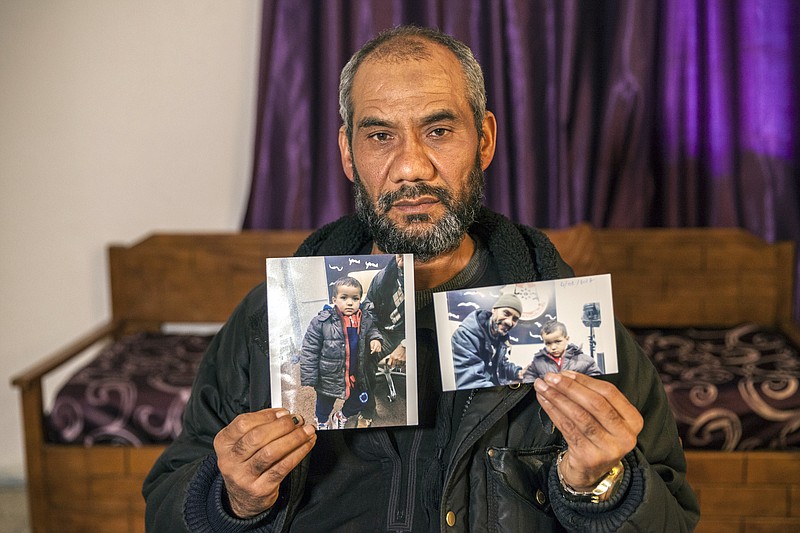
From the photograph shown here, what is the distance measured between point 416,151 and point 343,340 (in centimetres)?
33

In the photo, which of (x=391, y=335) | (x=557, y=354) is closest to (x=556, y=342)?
(x=557, y=354)

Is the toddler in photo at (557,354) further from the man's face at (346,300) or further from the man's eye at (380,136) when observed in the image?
the man's eye at (380,136)

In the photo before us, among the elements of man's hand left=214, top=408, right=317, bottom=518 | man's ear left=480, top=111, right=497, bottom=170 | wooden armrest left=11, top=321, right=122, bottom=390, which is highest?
man's ear left=480, top=111, right=497, bottom=170

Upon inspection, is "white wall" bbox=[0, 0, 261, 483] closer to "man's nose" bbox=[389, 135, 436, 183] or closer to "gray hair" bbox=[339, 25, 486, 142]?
"gray hair" bbox=[339, 25, 486, 142]

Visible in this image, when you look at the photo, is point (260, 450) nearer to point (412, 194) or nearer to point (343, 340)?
point (343, 340)

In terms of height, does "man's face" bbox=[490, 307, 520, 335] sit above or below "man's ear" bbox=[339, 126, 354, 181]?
below

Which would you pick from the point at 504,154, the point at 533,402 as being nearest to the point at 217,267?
the point at 504,154

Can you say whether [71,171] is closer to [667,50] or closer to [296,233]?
[296,233]

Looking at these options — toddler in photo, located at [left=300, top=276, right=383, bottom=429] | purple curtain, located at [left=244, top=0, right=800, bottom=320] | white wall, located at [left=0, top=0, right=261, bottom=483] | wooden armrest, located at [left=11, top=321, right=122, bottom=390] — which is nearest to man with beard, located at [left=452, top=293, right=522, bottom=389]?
toddler in photo, located at [left=300, top=276, right=383, bottom=429]

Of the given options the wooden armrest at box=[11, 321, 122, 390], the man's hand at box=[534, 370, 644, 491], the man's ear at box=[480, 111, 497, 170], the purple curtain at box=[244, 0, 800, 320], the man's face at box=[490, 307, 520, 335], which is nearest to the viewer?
the man's hand at box=[534, 370, 644, 491]

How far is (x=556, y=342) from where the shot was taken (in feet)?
4.00

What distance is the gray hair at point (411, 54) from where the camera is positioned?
4.44ft

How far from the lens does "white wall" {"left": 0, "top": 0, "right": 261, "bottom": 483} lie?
2.96 meters

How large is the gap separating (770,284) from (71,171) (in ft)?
8.24
